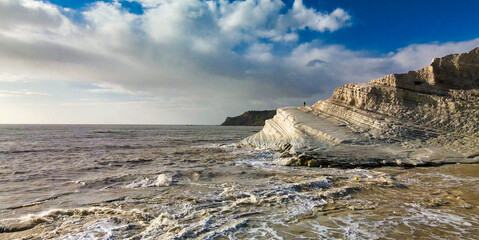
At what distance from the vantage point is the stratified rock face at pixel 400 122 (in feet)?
44.2

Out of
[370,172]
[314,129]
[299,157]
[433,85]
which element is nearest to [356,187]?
[370,172]

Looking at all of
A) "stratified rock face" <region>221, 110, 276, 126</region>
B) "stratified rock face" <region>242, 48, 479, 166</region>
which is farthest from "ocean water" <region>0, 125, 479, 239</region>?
"stratified rock face" <region>221, 110, 276, 126</region>

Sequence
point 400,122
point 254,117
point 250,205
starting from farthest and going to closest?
point 254,117, point 400,122, point 250,205

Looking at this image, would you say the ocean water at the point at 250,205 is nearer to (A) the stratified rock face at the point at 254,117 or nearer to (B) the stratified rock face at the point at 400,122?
(B) the stratified rock face at the point at 400,122

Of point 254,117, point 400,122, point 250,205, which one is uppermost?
point 254,117

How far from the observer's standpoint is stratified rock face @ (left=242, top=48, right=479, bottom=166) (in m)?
13.5

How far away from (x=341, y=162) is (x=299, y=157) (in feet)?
6.77

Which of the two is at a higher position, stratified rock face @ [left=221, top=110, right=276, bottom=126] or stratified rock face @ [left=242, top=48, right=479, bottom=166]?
stratified rock face @ [left=221, top=110, right=276, bottom=126]

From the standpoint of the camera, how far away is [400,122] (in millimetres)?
16438

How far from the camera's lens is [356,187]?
8.52 metres

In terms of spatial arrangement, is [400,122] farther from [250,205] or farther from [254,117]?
[254,117]

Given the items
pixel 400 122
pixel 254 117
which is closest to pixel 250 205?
pixel 400 122

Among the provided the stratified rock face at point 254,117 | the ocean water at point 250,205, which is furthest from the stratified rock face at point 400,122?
the stratified rock face at point 254,117

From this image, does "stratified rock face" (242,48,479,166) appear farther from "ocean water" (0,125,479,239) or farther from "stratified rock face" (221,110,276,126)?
"stratified rock face" (221,110,276,126)
